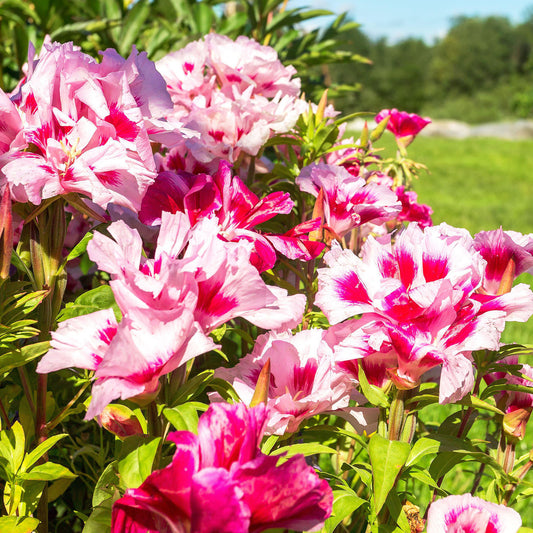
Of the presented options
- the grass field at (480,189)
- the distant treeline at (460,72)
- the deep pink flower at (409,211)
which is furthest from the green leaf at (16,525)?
the distant treeline at (460,72)

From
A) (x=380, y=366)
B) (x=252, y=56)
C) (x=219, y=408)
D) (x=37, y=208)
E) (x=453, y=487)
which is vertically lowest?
(x=453, y=487)

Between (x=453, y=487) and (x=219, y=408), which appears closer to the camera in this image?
(x=219, y=408)

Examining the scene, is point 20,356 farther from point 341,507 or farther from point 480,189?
point 480,189

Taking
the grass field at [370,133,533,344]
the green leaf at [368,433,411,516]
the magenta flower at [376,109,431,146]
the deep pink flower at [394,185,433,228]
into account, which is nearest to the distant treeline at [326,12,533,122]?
the grass field at [370,133,533,344]

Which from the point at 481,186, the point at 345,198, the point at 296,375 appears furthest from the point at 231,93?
the point at 481,186

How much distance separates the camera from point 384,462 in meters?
0.85

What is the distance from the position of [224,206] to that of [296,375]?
303 mm

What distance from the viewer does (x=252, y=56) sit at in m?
1.45

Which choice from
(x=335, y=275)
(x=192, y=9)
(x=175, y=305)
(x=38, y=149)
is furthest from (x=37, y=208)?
(x=192, y=9)

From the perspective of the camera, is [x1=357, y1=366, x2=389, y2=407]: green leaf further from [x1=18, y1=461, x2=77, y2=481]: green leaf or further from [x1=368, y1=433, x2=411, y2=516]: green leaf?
[x1=18, y1=461, x2=77, y2=481]: green leaf

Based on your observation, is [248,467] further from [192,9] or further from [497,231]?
[192,9]

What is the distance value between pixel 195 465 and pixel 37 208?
53cm

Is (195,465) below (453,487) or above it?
above

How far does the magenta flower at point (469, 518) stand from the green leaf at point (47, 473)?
50 cm
